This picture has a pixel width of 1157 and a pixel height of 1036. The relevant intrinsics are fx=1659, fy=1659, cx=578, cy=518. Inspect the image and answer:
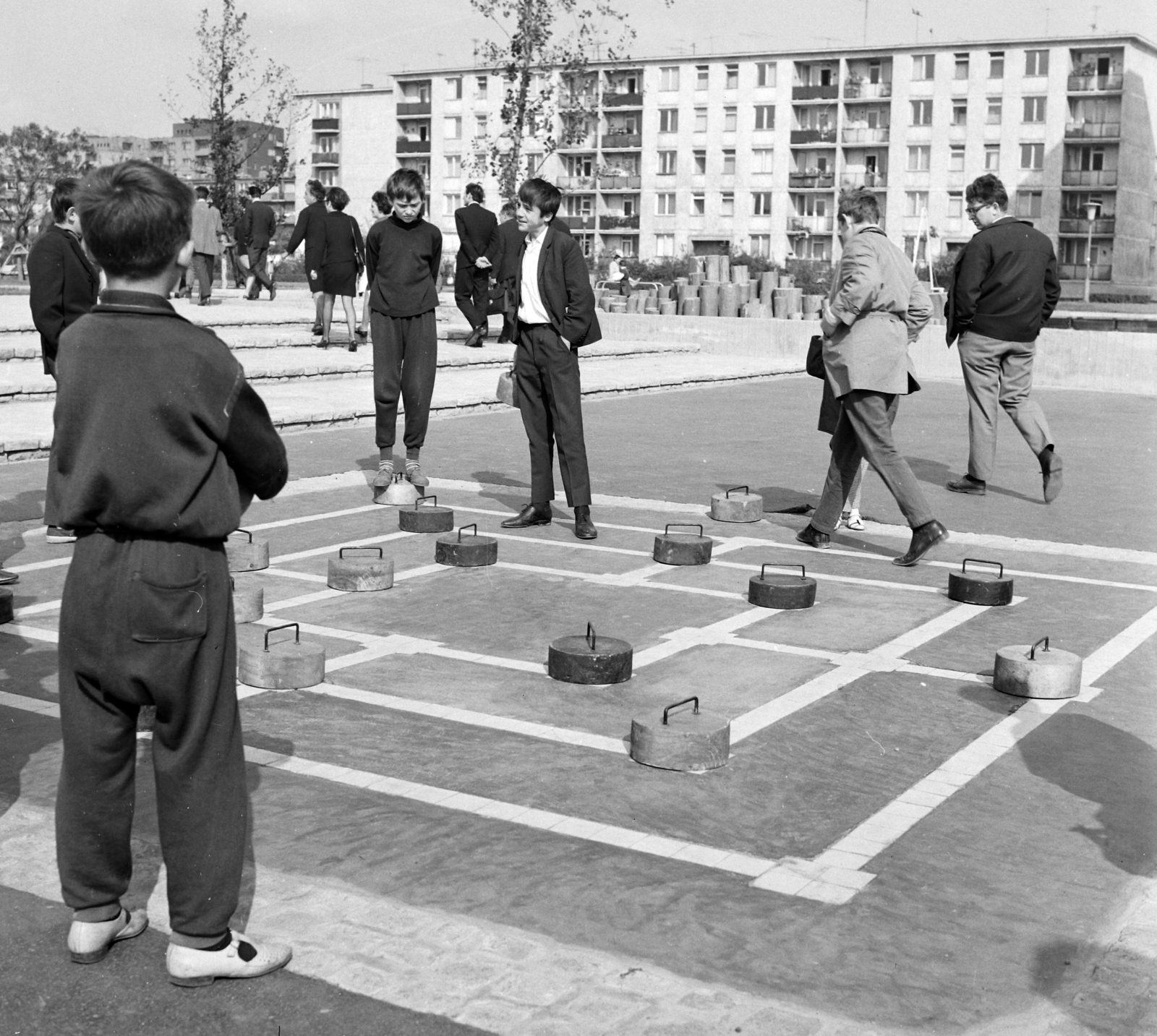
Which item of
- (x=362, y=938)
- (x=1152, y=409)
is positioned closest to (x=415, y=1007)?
(x=362, y=938)

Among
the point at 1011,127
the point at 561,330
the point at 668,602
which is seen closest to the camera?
the point at 668,602

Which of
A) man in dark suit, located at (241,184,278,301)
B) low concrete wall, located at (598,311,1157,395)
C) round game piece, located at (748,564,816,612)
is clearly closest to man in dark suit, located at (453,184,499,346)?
low concrete wall, located at (598,311,1157,395)

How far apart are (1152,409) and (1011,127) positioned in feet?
266

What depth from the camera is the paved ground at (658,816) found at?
3.68 metres

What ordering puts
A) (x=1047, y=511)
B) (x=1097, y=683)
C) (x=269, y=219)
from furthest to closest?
(x=269, y=219) < (x=1047, y=511) < (x=1097, y=683)

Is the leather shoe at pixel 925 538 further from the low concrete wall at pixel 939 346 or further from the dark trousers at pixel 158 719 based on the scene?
the low concrete wall at pixel 939 346

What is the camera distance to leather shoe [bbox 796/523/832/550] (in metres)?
9.91

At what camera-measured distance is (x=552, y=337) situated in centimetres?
986

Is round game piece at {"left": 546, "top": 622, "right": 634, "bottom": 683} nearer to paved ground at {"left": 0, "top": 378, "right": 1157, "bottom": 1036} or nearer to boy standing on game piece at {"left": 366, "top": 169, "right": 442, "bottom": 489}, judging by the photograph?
paved ground at {"left": 0, "top": 378, "right": 1157, "bottom": 1036}

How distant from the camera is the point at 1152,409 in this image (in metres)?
20.5

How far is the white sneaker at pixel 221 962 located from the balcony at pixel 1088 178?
97.3 m

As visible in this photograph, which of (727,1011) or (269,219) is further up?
(269,219)

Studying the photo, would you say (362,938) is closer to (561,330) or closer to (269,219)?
(561,330)

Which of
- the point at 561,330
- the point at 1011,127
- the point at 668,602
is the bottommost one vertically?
the point at 668,602
